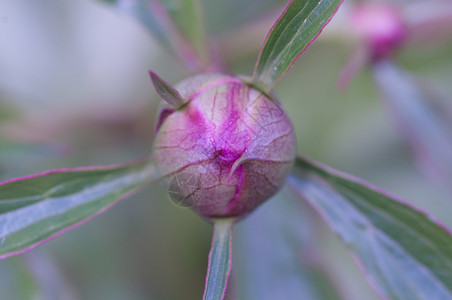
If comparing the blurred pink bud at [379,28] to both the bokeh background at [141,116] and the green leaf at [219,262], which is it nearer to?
the bokeh background at [141,116]

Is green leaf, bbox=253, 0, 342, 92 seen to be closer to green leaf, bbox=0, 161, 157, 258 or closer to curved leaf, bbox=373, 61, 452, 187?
green leaf, bbox=0, 161, 157, 258

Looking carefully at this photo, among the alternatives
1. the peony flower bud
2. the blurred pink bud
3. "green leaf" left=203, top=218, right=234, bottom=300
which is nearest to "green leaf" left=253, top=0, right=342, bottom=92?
the peony flower bud

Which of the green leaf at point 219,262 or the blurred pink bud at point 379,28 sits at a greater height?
the blurred pink bud at point 379,28

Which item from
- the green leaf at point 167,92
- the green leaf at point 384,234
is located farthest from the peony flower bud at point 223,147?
the green leaf at point 384,234

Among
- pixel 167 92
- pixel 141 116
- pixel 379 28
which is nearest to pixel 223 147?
pixel 167 92

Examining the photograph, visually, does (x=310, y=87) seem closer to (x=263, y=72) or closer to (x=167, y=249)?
(x=167, y=249)
